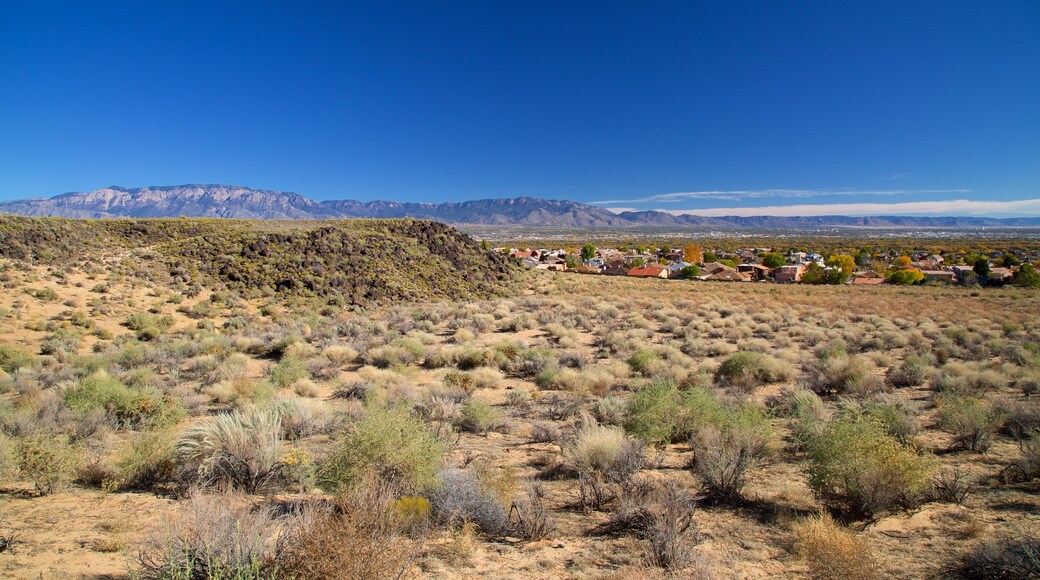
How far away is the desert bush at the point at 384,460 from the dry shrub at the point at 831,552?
12.6 ft

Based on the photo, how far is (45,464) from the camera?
543 cm

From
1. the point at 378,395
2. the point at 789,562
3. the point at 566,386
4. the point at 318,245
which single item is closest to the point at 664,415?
the point at 789,562

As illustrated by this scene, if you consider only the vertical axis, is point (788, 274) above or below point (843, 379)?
below

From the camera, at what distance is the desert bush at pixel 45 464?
17.6 feet

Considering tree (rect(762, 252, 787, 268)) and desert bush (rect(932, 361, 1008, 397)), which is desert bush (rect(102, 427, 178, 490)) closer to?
desert bush (rect(932, 361, 1008, 397))

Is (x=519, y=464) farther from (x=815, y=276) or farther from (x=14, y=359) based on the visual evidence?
(x=815, y=276)

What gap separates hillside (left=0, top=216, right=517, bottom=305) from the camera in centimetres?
2642

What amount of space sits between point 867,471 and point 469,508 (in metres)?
4.44

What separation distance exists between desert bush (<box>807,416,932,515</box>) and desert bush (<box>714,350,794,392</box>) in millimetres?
6237

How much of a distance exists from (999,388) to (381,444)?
13310mm

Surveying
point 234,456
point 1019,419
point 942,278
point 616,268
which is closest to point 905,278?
point 942,278

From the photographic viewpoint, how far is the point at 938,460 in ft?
21.3

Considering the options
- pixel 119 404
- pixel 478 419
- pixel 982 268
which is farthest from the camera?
pixel 982 268

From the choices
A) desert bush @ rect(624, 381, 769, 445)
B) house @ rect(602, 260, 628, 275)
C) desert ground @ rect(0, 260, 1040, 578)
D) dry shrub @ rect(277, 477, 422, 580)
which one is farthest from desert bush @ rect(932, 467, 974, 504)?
house @ rect(602, 260, 628, 275)
